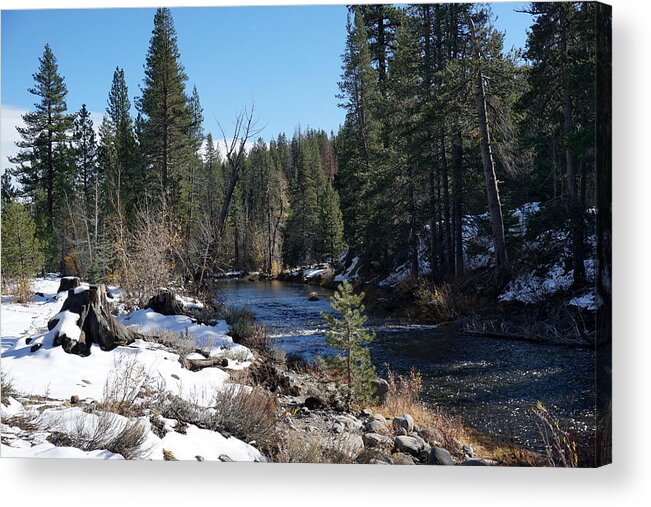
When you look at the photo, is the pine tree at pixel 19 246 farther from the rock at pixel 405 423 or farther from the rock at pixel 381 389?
the rock at pixel 405 423

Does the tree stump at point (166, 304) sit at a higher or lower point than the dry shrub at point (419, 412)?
higher

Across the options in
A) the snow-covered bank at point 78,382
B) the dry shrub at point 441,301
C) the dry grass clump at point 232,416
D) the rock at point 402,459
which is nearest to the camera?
the snow-covered bank at point 78,382

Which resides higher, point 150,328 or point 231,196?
point 231,196

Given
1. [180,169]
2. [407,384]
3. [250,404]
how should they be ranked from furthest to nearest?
[180,169] → [407,384] → [250,404]

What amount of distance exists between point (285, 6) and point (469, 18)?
1995 mm

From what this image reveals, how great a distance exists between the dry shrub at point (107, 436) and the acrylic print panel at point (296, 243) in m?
0.02

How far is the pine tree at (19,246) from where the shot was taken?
5.25m

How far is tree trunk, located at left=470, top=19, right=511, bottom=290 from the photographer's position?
18.9 feet

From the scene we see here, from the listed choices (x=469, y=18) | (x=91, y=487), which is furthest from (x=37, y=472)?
(x=469, y=18)

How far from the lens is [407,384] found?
5.40m

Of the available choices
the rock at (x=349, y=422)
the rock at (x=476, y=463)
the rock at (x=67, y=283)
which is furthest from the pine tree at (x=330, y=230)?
the rock at (x=476, y=463)

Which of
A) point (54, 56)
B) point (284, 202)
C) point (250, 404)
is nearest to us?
point (250, 404)

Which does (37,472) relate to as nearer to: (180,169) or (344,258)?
(180,169)

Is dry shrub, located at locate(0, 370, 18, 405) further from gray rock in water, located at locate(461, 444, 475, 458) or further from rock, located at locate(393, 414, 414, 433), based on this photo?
Result: gray rock in water, located at locate(461, 444, 475, 458)
